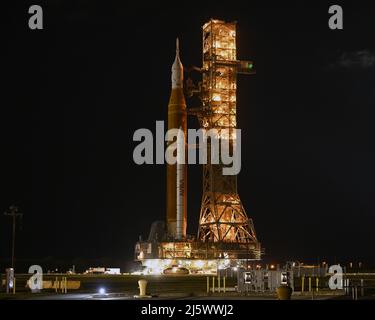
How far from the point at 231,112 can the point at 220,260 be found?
60.9 ft

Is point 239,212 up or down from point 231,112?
down

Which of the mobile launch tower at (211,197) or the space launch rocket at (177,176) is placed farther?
the space launch rocket at (177,176)

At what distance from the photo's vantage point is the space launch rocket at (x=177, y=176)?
94.1 m

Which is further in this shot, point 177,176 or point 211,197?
point 211,197

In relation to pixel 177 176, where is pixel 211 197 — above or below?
below

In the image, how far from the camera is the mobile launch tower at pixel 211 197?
304 feet

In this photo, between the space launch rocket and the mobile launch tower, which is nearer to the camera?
the mobile launch tower

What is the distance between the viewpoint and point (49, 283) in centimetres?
5525

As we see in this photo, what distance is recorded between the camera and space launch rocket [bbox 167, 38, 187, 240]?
309ft

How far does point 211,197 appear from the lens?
96688 mm

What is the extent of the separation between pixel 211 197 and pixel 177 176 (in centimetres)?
508
